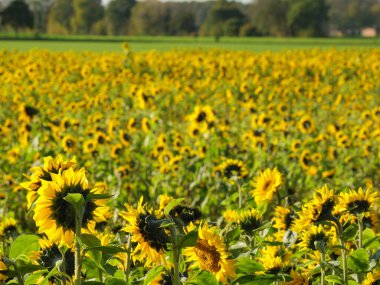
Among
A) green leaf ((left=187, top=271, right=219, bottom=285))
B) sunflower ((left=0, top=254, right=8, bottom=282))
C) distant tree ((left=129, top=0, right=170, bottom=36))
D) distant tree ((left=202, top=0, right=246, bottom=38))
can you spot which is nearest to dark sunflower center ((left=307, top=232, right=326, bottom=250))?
green leaf ((left=187, top=271, right=219, bottom=285))

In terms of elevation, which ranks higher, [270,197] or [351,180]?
[270,197]

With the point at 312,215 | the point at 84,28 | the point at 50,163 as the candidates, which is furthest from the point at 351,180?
the point at 84,28

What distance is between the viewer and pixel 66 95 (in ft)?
30.3

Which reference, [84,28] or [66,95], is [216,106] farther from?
[84,28]

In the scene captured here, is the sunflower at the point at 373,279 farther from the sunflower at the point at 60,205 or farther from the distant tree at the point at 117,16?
the distant tree at the point at 117,16

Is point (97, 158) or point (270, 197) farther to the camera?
point (97, 158)

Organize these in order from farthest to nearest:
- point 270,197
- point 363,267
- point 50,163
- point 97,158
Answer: point 97,158 < point 270,197 < point 363,267 < point 50,163

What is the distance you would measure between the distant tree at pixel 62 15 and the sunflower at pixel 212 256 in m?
100

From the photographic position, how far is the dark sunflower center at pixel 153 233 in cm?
138

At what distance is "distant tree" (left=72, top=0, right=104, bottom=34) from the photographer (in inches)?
3883

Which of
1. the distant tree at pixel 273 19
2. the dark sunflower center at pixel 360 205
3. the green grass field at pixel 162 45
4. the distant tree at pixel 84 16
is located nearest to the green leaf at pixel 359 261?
the dark sunflower center at pixel 360 205

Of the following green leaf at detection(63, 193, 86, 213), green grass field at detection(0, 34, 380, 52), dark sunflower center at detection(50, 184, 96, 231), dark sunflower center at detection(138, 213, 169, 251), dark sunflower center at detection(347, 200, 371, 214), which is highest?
green leaf at detection(63, 193, 86, 213)

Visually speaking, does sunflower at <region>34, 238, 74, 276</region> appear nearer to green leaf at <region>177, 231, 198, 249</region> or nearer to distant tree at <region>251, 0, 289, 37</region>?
green leaf at <region>177, 231, 198, 249</region>

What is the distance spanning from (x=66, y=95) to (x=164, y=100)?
55.7 inches
